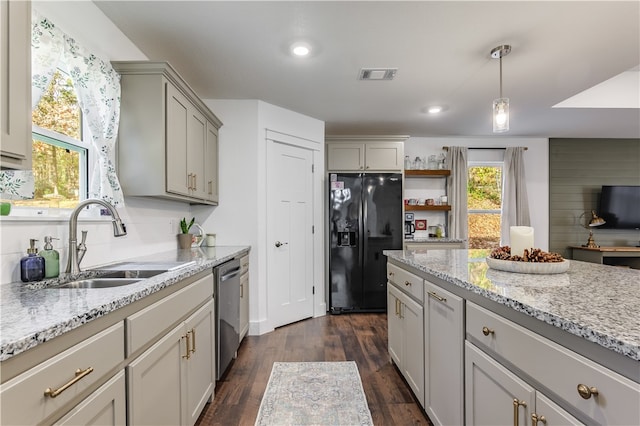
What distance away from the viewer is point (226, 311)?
2338mm

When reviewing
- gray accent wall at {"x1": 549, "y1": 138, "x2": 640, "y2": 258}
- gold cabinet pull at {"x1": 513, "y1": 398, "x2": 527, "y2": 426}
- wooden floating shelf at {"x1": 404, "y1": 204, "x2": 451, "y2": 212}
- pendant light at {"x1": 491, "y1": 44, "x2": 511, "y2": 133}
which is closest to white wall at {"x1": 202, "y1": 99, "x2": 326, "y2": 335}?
pendant light at {"x1": 491, "y1": 44, "x2": 511, "y2": 133}

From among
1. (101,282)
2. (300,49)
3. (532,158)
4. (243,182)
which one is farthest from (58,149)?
(532,158)

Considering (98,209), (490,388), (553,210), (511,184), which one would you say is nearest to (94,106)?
(98,209)

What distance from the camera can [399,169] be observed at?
453 cm

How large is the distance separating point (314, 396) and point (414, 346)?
2.46ft

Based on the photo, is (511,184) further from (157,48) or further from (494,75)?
(157,48)

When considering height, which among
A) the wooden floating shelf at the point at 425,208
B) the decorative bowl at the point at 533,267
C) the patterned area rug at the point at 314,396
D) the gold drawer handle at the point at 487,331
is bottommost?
the patterned area rug at the point at 314,396

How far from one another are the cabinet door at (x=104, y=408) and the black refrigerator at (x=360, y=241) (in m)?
3.17

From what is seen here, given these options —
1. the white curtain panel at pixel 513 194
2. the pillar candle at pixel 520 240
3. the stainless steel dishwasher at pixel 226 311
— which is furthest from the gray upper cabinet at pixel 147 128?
the white curtain panel at pixel 513 194

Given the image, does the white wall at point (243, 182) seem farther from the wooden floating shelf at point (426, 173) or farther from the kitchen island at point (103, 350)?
the wooden floating shelf at point (426, 173)

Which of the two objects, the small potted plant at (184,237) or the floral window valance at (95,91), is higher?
the floral window valance at (95,91)

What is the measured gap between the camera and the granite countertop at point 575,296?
74 centimetres

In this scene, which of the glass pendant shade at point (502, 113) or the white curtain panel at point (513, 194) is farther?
the white curtain panel at point (513, 194)

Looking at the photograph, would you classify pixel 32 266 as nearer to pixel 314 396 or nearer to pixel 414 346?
pixel 314 396
